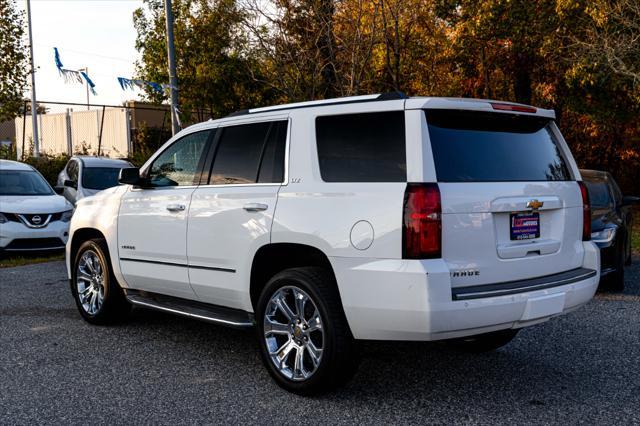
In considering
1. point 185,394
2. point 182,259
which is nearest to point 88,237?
point 182,259

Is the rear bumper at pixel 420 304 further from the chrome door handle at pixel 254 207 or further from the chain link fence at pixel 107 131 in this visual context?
the chain link fence at pixel 107 131

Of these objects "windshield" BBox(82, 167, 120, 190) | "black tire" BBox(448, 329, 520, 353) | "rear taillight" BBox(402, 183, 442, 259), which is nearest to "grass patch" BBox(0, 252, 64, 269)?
"windshield" BBox(82, 167, 120, 190)

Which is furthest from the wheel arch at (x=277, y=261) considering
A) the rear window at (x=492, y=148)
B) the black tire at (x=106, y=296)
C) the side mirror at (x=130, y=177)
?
the black tire at (x=106, y=296)

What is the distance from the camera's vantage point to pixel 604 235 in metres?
8.45

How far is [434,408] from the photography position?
4.42 m

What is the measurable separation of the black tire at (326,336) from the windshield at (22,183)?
1009 cm

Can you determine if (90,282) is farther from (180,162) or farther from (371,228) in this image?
(371,228)

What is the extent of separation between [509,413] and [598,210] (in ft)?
17.0

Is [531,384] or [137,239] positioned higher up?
[137,239]

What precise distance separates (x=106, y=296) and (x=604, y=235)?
19.1 feet

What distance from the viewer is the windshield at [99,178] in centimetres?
1541

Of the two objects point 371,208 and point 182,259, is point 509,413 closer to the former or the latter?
point 371,208

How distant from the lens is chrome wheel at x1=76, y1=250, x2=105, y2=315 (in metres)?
6.67

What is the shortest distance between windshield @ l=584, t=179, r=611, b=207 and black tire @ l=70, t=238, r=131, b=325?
19.4ft
